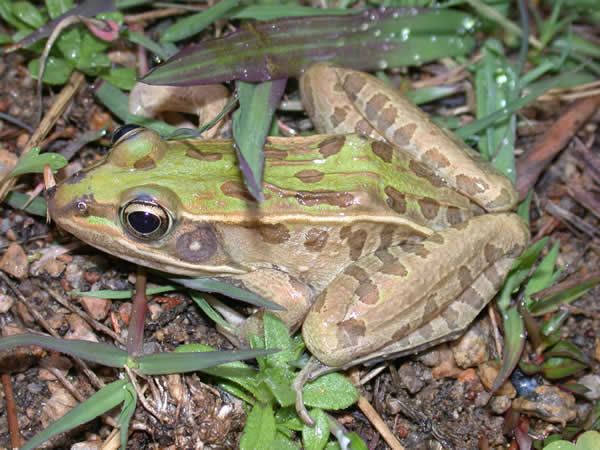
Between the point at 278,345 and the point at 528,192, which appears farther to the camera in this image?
the point at 528,192

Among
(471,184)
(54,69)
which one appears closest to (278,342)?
(471,184)

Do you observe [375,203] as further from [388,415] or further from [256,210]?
[388,415]

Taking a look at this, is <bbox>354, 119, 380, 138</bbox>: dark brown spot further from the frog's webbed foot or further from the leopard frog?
the frog's webbed foot

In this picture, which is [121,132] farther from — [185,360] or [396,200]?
[396,200]

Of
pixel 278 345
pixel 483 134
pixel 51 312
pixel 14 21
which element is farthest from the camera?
pixel 483 134

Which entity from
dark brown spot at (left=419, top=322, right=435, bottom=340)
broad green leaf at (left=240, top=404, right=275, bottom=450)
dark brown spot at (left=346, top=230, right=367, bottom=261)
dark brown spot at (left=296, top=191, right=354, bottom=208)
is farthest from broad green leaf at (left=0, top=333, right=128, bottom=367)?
dark brown spot at (left=419, top=322, right=435, bottom=340)

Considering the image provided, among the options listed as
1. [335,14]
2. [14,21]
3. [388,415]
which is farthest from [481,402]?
[14,21]
